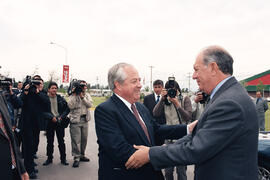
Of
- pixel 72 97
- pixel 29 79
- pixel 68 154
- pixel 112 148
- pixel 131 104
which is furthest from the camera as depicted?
pixel 68 154

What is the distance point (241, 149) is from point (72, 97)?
538 cm

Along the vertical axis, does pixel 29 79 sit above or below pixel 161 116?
above

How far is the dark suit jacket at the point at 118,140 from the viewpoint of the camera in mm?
2066

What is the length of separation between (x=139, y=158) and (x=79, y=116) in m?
4.64

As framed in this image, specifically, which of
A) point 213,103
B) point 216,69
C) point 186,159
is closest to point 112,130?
point 186,159

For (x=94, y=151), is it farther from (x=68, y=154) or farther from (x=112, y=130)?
(x=112, y=130)

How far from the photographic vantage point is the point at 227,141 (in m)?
1.71

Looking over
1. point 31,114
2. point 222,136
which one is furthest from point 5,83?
point 222,136

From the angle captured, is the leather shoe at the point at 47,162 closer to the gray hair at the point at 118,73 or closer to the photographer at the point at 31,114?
the photographer at the point at 31,114

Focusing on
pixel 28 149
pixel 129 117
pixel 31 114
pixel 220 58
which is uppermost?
pixel 220 58

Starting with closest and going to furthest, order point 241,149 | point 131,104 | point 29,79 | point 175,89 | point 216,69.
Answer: point 241,149, point 216,69, point 131,104, point 175,89, point 29,79

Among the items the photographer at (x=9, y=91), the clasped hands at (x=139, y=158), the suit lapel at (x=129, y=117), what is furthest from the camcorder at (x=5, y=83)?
the clasped hands at (x=139, y=158)

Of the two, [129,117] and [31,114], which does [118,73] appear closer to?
[129,117]

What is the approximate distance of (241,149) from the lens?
173cm
